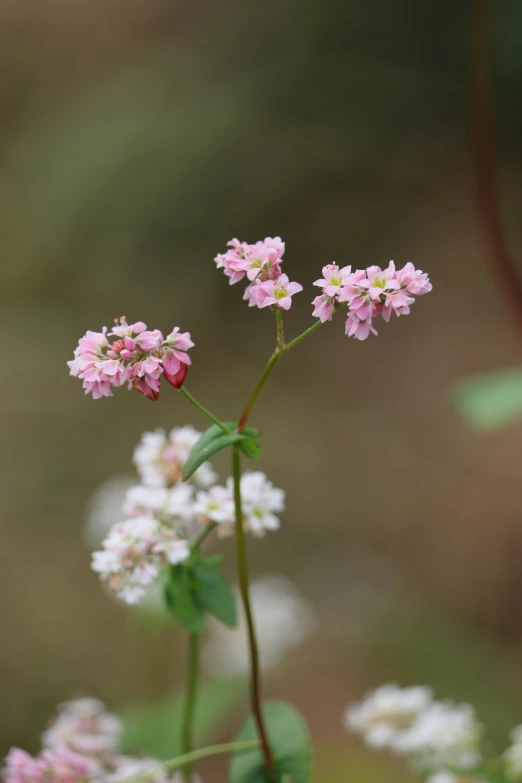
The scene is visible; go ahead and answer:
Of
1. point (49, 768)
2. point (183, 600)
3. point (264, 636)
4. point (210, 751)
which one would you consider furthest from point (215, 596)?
point (264, 636)

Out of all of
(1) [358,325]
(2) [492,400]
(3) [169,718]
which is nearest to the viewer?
(1) [358,325]

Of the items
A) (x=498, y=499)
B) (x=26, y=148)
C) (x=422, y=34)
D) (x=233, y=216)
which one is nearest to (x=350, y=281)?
(x=498, y=499)

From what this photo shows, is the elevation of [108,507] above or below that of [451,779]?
above

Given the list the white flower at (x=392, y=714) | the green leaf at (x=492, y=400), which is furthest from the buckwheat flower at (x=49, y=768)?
the green leaf at (x=492, y=400)

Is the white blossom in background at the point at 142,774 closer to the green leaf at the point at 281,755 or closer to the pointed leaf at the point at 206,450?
the green leaf at the point at 281,755

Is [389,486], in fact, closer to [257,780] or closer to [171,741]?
[171,741]

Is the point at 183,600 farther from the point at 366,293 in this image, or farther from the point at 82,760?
the point at 366,293
